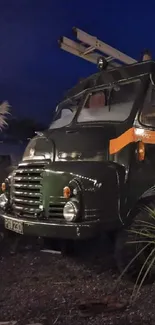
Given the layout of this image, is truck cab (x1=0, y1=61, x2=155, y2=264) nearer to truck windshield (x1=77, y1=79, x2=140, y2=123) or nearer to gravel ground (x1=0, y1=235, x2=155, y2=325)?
truck windshield (x1=77, y1=79, x2=140, y2=123)

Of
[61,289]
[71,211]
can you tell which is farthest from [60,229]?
[61,289]

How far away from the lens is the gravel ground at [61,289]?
140 inches

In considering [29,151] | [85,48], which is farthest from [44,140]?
[85,48]

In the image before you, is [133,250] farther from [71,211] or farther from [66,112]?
[66,112]

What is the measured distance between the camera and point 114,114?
5.21 metres

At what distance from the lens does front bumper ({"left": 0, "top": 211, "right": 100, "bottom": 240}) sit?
4.24 metres

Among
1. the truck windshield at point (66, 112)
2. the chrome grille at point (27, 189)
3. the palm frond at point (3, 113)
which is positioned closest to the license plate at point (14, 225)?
the chrome grille at point (27, 189)

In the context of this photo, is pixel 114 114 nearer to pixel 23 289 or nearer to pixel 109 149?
pixel 109 149

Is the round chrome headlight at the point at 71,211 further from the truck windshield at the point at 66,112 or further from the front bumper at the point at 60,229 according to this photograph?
the truck windshield at the point at 66,112

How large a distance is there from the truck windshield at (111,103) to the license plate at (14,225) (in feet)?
5.54

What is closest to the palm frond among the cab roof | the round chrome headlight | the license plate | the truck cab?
the cab roof

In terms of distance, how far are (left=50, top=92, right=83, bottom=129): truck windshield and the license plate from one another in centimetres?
168

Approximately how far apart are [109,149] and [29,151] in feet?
4.27

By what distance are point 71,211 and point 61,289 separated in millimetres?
901
